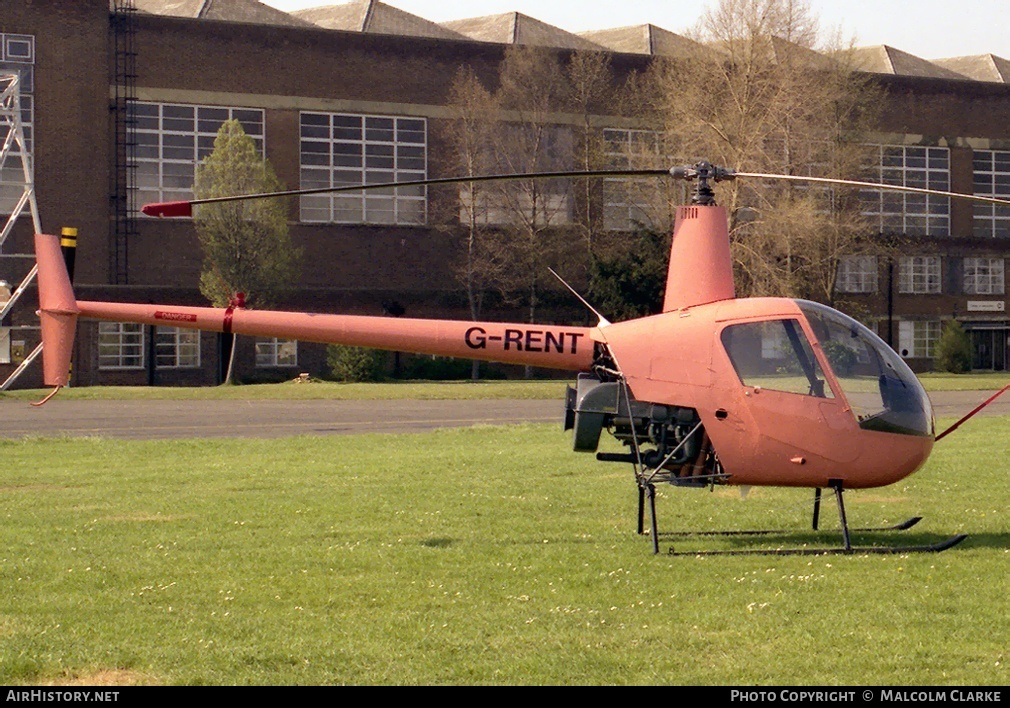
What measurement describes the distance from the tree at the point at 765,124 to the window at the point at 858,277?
47.1 ft

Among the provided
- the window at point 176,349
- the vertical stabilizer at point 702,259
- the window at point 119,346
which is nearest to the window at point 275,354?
the window at point 176,349

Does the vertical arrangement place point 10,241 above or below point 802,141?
below

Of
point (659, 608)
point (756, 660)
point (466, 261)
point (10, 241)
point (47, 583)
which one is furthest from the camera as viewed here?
point (466, 261)

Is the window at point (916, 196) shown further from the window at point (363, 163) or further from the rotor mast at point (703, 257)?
the rotor mast at point (703, 257)

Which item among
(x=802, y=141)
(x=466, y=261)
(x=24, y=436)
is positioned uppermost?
(x=802, y=141)

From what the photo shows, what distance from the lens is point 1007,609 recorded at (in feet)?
29.1

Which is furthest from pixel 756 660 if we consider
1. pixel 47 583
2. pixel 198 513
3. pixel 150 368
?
pixel 150 368

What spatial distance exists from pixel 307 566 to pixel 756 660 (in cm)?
456

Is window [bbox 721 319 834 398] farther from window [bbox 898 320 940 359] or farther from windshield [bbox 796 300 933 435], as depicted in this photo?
window [bbox 898 320 940 359]

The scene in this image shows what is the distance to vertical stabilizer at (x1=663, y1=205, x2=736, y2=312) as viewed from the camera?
12180 millimetres

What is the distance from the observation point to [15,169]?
174 ft

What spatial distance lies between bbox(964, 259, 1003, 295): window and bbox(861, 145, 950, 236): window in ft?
8.62
